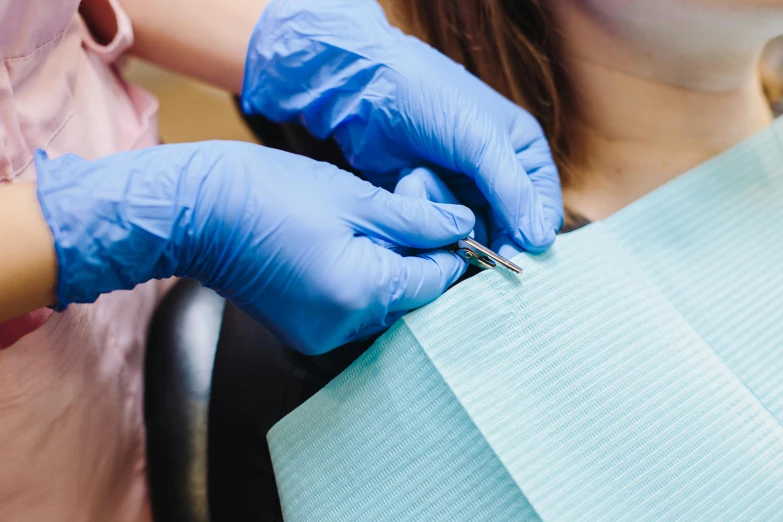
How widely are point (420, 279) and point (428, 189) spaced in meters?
0.17

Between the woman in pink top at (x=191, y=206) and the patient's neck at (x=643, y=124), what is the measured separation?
15 cm

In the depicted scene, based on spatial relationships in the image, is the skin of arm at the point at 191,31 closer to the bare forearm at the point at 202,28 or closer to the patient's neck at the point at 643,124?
the bare forearm at the point at 202,28

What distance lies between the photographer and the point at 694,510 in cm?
62

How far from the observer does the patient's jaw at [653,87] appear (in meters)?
0.79

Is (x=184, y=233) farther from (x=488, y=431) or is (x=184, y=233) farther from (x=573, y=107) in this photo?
(x=573, y=107)

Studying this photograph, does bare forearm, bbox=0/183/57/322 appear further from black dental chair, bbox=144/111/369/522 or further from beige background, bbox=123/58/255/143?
beige background, bbox=123/58/255/143

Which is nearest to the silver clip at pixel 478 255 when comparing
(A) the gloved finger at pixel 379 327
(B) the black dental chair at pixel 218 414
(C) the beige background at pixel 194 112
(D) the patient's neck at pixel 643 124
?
(A) the gloved finger at pixel 379 327

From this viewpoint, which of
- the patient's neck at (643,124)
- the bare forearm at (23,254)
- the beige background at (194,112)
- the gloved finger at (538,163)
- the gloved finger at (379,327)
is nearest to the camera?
the bare forearm at (23,254)

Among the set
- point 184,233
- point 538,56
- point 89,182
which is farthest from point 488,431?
point 538,56

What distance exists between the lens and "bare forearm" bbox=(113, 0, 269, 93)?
37.5 inches

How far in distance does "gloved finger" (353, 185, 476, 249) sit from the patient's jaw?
39cm

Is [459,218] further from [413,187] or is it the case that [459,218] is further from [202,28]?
[202,28]

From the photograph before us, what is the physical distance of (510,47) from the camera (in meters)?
1.00

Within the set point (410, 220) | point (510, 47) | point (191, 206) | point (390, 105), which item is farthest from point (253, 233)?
point (510, 47)
